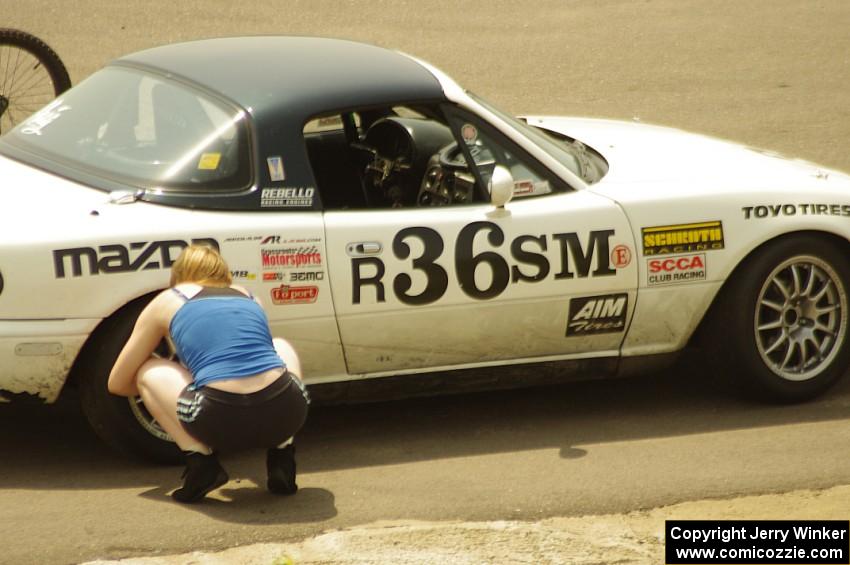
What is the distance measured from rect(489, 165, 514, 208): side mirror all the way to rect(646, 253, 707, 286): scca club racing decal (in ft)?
2.17

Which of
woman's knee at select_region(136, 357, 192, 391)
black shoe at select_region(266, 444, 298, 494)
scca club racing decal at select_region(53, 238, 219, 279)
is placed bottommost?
black shoe at select_region(266, 444, 298, 494)

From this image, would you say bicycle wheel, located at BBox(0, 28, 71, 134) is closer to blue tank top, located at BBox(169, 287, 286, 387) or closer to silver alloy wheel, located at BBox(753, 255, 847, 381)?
blue tank top, located at BBox(169, 287, 286, 387)

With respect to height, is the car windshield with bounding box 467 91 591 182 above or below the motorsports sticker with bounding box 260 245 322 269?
above

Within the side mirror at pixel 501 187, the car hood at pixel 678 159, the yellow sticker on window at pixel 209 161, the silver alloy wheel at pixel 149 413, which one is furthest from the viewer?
the car hood at pixel 678 159

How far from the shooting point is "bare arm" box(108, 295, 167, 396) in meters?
5.34

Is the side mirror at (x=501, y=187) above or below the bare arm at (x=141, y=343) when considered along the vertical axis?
above

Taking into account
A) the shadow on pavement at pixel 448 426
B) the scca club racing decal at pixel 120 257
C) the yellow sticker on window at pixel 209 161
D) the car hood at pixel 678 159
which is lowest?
the shadow on pavement at pixel 448 426

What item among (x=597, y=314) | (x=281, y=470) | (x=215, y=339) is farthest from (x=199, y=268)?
(x=597, y=314)

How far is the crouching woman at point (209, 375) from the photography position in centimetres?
529

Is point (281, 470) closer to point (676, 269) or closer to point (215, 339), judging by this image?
point (215, 339)

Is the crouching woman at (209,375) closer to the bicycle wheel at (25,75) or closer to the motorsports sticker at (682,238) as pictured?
the motorsports sticker at (682,238)

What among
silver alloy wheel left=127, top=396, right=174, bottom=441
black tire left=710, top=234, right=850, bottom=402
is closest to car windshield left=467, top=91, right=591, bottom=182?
black tire left=710, top=234, right=850, bottom=402

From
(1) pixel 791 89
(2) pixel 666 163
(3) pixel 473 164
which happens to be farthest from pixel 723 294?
(1) pixel 791 89

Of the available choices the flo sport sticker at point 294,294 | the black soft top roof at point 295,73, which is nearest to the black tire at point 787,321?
the black soft top roof at point 295,73
